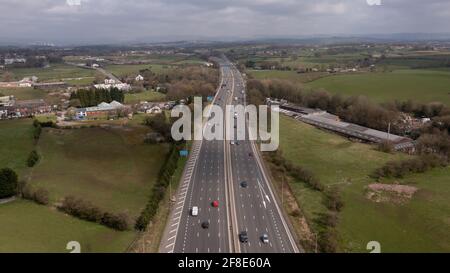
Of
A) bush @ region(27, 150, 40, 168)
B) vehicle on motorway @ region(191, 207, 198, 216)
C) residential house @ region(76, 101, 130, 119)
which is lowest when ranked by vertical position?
vehicle on motorway @ region(191, 207, 198, 216)

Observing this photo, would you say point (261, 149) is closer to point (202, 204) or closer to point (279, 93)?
point (202, 204)

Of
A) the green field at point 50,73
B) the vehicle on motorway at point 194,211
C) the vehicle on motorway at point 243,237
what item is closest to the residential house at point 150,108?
the vehicle on motorway at point 194,211

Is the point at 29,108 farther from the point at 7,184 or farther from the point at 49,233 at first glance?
the point at 49,233

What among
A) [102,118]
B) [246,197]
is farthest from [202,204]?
[102,118]

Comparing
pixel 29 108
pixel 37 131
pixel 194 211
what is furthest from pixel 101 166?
pixel 29 108

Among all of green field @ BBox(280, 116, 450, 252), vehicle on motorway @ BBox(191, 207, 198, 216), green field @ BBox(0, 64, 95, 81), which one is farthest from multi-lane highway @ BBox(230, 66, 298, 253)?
green field @ BBox(0, 64, 95, 81)

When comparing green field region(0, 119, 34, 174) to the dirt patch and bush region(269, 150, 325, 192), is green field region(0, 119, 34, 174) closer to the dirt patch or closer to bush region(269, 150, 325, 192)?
bush region(269, 150, 325, 192)

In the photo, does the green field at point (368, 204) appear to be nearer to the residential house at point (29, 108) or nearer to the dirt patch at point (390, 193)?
the dirt patch at point (390, 193)
